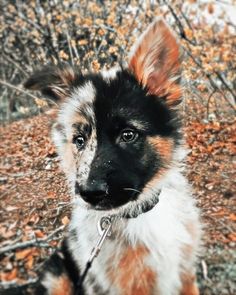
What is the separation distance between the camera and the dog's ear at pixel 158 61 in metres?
2.94

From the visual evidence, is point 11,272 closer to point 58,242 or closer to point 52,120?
point 58,242

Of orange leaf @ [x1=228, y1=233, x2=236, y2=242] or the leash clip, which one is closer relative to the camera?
the leash clip

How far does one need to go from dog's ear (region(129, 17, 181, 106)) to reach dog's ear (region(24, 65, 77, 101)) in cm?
57

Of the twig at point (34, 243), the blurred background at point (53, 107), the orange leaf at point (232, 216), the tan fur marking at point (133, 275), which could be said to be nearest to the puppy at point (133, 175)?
the tan fur marking at point (133, 275)

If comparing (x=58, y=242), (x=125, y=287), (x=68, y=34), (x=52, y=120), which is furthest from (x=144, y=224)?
(x=68, y=34)

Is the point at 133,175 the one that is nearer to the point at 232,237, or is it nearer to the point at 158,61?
the point at 158,61

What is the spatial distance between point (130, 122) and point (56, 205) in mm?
1317

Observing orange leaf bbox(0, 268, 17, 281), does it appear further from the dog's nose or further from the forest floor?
the dog's nose

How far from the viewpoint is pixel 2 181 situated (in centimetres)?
448

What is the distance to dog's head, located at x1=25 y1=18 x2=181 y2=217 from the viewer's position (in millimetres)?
2846

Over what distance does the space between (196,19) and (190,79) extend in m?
1.14

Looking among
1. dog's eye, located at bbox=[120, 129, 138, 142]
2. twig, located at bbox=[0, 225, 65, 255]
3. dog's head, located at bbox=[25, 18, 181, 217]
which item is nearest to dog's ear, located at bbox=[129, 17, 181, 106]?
dog's head, located at bbox=[25, 18, 181, 217]

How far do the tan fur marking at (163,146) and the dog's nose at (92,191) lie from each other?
23.4 inches

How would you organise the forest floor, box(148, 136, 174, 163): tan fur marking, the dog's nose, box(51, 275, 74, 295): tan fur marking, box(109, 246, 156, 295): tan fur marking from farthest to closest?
the forest floor
box(51, 275, 74, 295): tan fur marking
box(148, 136, 174, 163): tan fur marking
box(109, 246, 156, 295): tan fur marking
the dog's nose
